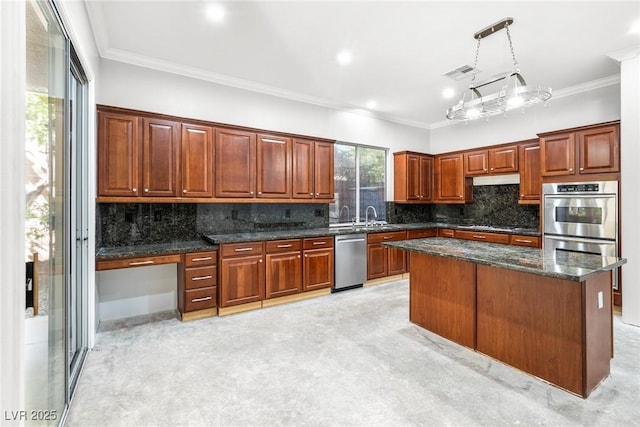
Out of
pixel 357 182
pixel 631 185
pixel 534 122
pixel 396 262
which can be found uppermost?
pixel 534 122

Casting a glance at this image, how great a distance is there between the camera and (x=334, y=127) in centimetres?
529

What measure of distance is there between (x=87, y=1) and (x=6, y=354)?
2.88m

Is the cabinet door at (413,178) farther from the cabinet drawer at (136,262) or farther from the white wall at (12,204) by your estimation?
the white wall at (12,204)

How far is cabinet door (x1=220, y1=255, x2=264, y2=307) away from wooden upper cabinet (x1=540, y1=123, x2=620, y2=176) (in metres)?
4.18

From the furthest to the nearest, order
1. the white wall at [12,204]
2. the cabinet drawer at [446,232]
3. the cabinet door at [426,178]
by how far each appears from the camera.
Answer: the cabinet door at [426,178], the cabinet drawer at [446,232], the white wall at [12,204]

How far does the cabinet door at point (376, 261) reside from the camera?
196 inches

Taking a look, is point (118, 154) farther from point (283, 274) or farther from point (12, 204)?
point (12, 204)

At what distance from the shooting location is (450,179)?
6.04m

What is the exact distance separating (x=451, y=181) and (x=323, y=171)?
279 cm

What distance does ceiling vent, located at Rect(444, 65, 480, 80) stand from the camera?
389 cm

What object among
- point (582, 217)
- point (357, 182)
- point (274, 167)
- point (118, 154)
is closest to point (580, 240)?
point (582, 217)

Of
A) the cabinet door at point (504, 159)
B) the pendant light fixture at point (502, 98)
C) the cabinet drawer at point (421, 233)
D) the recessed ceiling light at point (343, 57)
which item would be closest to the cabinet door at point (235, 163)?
the recessed ceiling light at point (343, 57)

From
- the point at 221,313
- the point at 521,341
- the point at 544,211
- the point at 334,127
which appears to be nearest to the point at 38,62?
the point at 221,313

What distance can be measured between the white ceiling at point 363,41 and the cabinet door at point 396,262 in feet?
8.61
